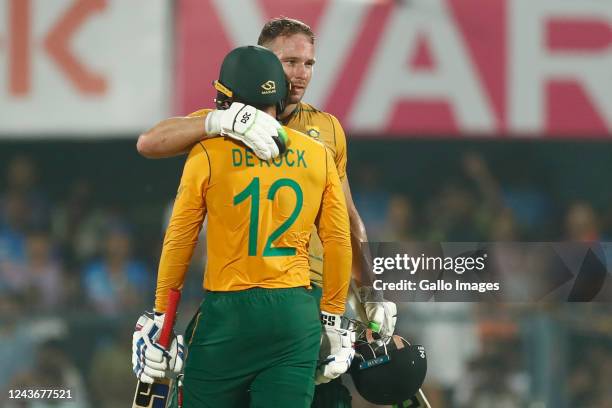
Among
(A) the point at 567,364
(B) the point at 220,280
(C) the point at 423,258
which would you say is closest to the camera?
(B) the point at 220,280

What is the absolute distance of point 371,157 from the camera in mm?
8023

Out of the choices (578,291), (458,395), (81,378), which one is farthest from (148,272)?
(578,291)

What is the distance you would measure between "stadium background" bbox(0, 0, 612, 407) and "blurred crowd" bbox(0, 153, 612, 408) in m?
0.01

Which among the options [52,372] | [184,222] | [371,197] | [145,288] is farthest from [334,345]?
[371,197]

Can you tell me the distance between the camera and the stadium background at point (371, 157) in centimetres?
659

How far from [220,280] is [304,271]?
0.25 meters

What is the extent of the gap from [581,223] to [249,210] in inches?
186

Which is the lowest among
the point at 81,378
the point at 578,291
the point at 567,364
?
the point at 81,378

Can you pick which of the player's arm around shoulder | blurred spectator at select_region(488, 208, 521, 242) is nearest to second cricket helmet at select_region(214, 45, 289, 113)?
the player's arm around shoulder

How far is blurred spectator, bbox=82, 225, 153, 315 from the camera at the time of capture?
7336 mm

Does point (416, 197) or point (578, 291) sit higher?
point (578, 291)

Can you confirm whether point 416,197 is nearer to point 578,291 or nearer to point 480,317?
point 480,317

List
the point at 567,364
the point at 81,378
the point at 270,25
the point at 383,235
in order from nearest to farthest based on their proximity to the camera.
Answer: the point at 270,25 < the point at 567,364 < the point at 81,378 < the point at 383,235

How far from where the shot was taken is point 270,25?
13.4ft
